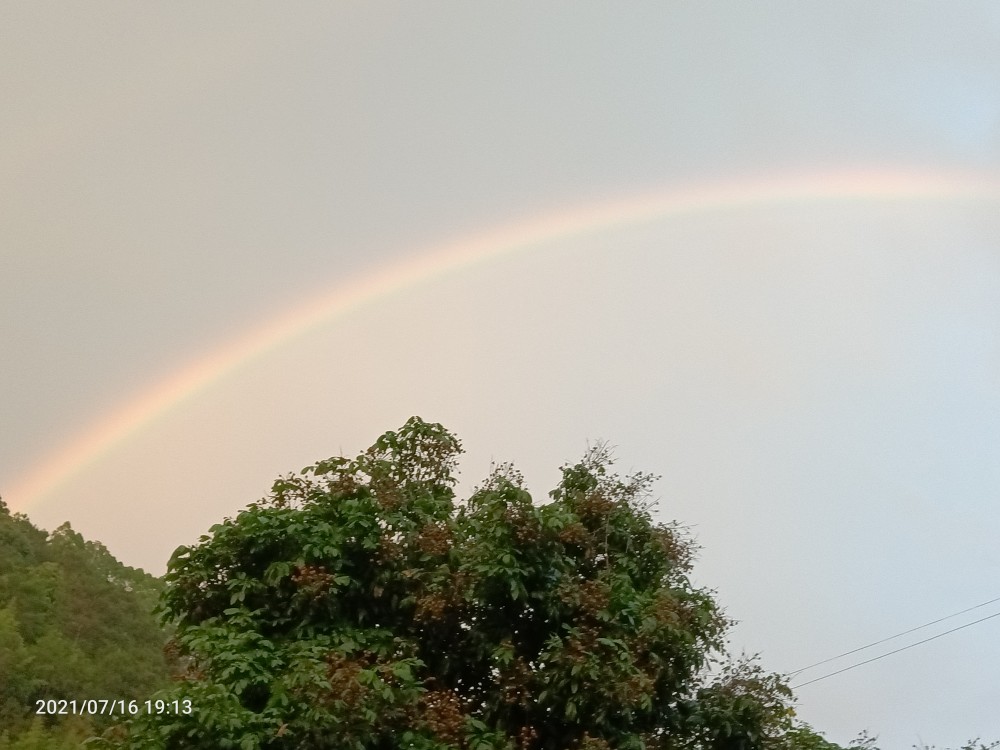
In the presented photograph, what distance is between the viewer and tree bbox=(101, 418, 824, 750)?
5.19m

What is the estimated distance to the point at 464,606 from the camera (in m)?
5.96

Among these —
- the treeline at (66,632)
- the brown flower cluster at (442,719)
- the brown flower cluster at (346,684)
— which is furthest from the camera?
the treeline at (66,632)

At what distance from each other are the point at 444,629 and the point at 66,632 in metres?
7.72

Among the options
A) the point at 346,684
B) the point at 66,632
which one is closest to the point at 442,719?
the point at 346,684

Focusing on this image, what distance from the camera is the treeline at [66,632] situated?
9.57m

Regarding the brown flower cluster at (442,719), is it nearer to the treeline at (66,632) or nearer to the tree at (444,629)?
the tree at (444,629)

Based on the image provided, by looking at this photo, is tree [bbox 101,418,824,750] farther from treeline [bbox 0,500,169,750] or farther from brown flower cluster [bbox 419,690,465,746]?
treeline [bbox 0,500,169,750]

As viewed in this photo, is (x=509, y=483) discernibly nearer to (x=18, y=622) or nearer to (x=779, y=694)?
(x=779, y=694)

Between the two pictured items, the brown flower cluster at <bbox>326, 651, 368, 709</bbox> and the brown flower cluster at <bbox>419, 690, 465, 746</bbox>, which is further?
the brown flower cluster at <bbox>419, 690, 465, 746</bbox>

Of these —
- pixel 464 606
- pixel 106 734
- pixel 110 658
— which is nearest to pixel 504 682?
pixel 464 606

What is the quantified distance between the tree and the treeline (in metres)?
2.16

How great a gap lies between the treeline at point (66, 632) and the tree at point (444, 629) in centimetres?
216

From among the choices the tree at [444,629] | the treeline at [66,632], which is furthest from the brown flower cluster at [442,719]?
the treeline at [66,632]

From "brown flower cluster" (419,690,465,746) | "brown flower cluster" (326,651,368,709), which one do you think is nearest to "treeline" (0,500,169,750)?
"brown flower cluster" (326,651,368,709)
